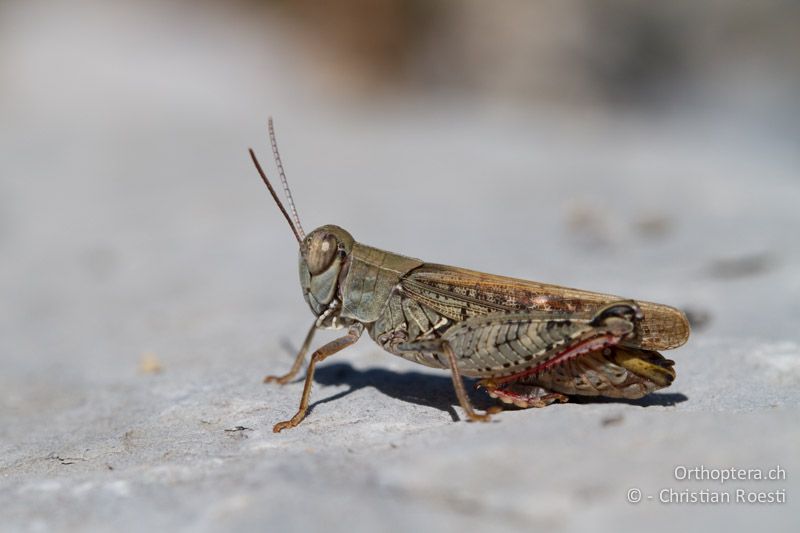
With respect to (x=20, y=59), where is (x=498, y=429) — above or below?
below

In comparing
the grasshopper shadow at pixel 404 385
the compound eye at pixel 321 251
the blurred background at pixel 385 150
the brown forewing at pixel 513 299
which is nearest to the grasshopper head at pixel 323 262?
the compound eye at pixel 321 251

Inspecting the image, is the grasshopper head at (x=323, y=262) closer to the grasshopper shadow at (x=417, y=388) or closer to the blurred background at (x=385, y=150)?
the grasshopper shadow at (x=417, y=388)

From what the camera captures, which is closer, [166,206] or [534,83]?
[166,206]

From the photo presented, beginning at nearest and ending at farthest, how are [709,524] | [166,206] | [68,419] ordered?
[709,524] < [68,419] < [166,206]

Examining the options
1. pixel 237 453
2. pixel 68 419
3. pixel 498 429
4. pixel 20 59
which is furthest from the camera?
pixel 20 59

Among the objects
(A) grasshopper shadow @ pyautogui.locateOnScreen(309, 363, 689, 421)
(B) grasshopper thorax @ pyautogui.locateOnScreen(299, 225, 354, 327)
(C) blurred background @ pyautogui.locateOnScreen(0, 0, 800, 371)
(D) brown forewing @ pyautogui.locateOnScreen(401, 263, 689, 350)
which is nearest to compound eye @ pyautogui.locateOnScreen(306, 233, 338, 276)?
(B) grasshopper thorax @ pyautogui.locateOnScreen(299, 225, 354, 327)

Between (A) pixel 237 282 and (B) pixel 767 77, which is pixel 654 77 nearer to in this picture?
(B) pixel 767 77

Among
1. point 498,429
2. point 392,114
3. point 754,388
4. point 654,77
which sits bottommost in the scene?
point 498,429

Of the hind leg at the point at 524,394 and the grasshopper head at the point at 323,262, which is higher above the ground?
the grasshopper head at the point at 323,262

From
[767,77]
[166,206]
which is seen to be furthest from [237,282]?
[767,77]
